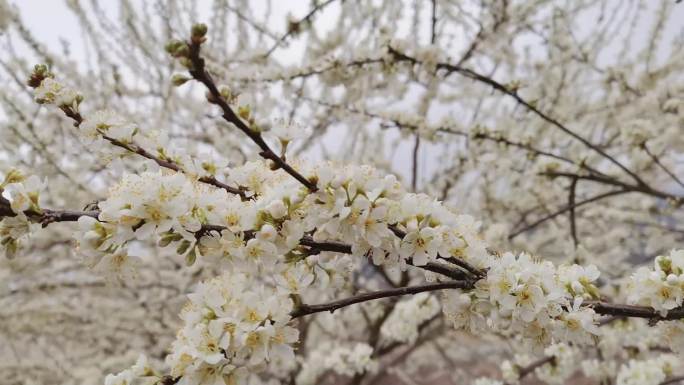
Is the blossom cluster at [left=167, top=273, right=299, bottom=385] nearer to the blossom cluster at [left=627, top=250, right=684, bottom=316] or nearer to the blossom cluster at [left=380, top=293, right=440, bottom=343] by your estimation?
the blossom cluster at [left=627, top=250, right=684, bottom=316]

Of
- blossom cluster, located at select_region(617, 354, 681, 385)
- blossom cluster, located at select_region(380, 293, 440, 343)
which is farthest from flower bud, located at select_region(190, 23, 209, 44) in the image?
blossom cluster, located at select_region(380, 293, 440, 343)

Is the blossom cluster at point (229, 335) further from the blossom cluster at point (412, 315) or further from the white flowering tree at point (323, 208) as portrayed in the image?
the blossom cluster at point (412, 315)

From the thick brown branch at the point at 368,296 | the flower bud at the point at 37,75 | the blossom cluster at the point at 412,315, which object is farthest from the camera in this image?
the blossom cluster at the point at 412,315

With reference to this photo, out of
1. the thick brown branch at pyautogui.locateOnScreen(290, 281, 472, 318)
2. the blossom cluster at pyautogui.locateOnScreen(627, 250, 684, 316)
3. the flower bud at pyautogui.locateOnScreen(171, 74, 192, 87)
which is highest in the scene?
the flower bud at pyautogui.locateOnScreen(171, 74, 192, 87)

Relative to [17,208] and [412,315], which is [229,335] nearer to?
[17,208]

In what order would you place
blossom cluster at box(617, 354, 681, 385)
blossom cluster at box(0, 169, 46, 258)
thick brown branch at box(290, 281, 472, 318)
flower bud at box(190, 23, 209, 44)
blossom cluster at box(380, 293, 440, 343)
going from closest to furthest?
1. flower bud at box(190, 23, 209, 44)
2. blossom cluster at box(0, 169, 46, 258)
3. thick brown branch at box(290, 281, 472, 318)
4. blossom cluster at box(617, 354, 681, 385)
5. blossom cluster at box(380, 293, 440, 343)

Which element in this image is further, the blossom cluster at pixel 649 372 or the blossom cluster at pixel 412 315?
the blossom cluster at pixel 412 315

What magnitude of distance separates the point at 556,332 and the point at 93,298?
5.46m

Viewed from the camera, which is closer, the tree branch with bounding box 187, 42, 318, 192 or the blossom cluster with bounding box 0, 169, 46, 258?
the tree branch with bounding box 187, 42, 318, 192

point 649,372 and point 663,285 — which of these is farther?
point 649,372

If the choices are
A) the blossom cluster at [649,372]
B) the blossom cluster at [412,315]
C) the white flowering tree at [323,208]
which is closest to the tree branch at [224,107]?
the white flowering tree at [323,208]

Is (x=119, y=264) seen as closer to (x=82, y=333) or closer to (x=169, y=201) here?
(x=169, y=201)

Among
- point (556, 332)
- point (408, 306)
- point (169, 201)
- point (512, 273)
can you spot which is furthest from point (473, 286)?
point (408, 306)

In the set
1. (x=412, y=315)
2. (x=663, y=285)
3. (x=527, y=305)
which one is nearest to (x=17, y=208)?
(x=527, y=305)
